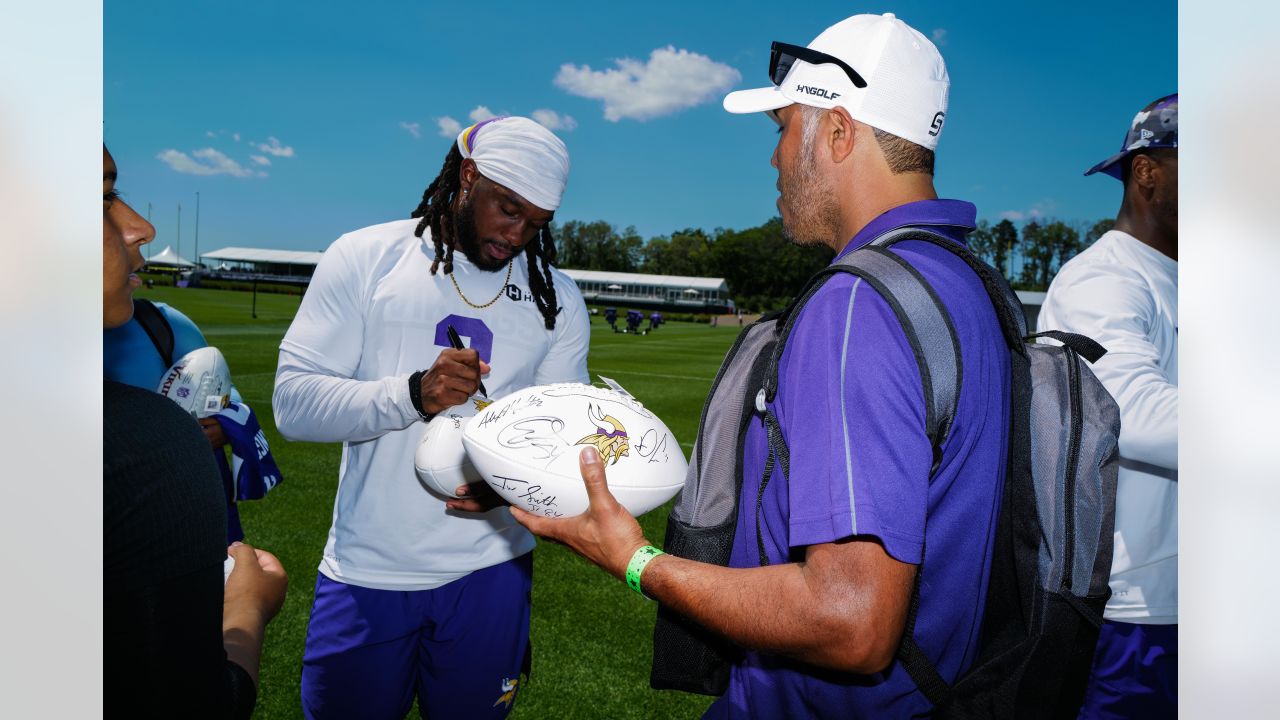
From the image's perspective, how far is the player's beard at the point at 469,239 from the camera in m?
2.98

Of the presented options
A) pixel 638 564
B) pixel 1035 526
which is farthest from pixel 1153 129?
pixel 638 564

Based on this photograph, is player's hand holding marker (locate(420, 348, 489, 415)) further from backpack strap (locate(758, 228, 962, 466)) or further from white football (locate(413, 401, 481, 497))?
backpack strap (locate(758, 228, 962, 466))

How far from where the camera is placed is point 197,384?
302 cm

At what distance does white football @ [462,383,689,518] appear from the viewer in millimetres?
2027

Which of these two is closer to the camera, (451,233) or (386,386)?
(386,386)

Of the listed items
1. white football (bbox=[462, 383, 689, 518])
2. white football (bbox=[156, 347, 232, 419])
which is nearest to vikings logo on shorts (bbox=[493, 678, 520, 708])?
white football (bbox=[462, 383, 689, 518])

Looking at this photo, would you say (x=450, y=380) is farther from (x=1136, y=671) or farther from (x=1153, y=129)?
(x=1153, y=129)

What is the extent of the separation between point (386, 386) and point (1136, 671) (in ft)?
8.57

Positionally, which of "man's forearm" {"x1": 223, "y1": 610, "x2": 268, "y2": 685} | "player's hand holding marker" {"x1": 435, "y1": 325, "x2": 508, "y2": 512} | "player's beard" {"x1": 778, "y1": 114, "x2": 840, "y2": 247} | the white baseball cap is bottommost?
"man's forearm" {"x1": 223, "y1": 610, "x2": 268, "y2": 685}

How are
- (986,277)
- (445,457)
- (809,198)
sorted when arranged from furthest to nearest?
(445,457) → (809,198) → (986,277)

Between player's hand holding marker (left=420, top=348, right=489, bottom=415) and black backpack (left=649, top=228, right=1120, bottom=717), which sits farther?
player's hand holding marker (left=420, top=348, right=489, bottom=415)
